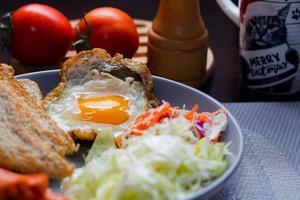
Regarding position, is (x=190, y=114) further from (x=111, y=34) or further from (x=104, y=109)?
(x=111, y=34)

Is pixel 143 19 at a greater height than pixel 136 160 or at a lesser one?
lesser

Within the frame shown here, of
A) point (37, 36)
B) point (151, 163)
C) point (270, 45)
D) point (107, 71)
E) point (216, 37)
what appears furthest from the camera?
point (216, 37)

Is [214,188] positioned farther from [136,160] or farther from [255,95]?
[255,95]

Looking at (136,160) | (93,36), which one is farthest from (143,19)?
(136,160)

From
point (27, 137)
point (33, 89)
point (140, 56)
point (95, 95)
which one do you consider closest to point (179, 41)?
point (140, 56)

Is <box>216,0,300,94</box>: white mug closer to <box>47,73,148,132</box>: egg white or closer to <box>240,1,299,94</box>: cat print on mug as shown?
<box>240,1,299,94</box>: cat print on mug

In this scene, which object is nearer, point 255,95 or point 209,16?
point 255,95
